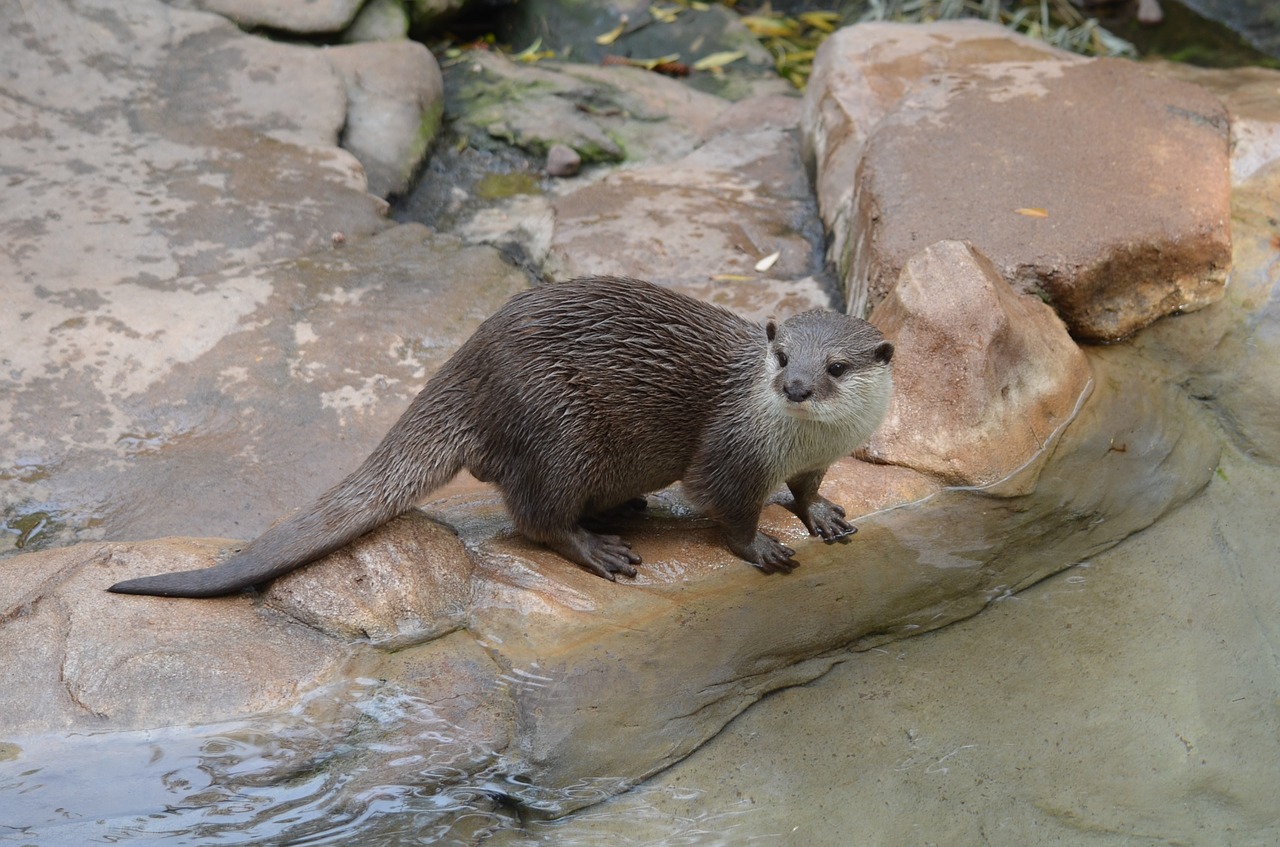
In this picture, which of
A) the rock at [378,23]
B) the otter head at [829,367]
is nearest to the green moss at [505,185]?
the rock at [378,23]

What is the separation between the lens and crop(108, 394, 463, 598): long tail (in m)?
2.28

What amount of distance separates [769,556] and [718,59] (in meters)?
4.34

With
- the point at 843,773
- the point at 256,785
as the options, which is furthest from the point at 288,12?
the point at 843,773

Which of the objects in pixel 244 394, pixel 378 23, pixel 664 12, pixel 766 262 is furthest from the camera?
pixel 664 12

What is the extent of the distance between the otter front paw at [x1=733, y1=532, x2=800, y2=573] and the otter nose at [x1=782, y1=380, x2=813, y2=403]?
0.45 m

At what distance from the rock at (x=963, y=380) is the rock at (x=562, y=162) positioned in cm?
228

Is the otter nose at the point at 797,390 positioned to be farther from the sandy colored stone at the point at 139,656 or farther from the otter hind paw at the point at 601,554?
the sandy colored stone at the point at 139,656

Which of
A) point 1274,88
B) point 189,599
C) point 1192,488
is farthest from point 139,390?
point 1274,88

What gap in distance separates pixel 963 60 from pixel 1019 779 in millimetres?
3542

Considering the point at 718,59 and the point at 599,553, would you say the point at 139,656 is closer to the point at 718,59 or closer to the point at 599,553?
the point at 599,553

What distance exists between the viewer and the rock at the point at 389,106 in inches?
188

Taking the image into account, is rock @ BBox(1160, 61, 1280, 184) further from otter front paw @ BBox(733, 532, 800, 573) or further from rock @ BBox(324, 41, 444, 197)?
rock @ BBox(324, 41, 444, 197)

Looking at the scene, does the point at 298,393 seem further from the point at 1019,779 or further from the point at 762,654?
the point at 1019,779

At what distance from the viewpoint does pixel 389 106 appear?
501 cm
